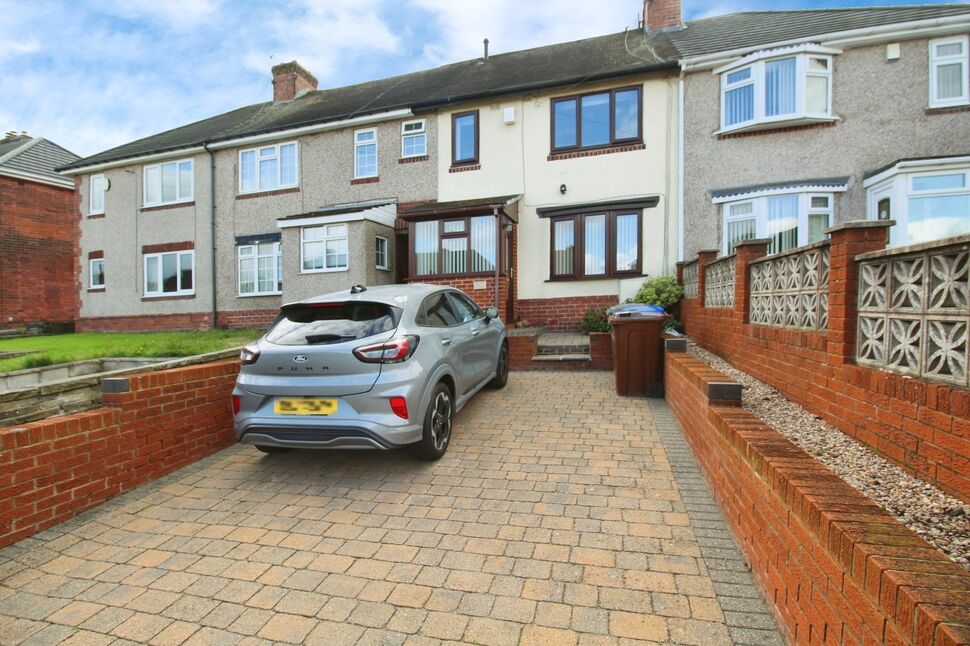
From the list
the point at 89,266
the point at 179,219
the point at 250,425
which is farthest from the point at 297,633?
the point at 89,266

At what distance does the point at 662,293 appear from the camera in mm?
9961

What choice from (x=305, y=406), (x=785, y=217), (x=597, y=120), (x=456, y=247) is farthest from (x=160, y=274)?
(x=785, y=217)

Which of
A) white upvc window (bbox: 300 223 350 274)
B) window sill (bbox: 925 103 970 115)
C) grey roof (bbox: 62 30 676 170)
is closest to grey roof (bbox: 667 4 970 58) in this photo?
grey roof (bbox: 62 30 676 170)

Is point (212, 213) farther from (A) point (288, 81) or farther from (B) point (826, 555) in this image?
(B) point (826, 555)

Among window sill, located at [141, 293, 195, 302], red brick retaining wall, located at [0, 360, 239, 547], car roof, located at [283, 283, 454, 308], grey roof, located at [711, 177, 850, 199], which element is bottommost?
red brick retaining wall, located at [0, 360, 239, 547]

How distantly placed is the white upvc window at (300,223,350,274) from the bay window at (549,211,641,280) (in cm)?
534

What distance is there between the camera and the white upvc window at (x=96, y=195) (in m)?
16.5

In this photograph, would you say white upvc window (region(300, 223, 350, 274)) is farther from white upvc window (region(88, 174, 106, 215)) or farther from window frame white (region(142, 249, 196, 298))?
white upvc window (region(88, 174, 106, 215))

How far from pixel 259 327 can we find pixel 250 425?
1157 cm

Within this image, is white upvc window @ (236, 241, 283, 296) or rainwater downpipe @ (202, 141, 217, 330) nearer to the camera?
white upvc window @ (236, 241, 283, 296)

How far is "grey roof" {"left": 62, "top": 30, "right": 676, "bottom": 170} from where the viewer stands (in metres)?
11.9

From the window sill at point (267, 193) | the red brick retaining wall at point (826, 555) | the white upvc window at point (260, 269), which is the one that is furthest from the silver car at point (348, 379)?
the window sill at point (267, 193)

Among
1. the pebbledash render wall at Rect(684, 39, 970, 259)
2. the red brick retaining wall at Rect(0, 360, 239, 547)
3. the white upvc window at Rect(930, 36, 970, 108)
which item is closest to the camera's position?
the red brick retaining wall at Rect(0, 360, 239, 547)

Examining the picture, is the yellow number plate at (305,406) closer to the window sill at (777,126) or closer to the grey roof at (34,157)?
the window sill at (777,126)
